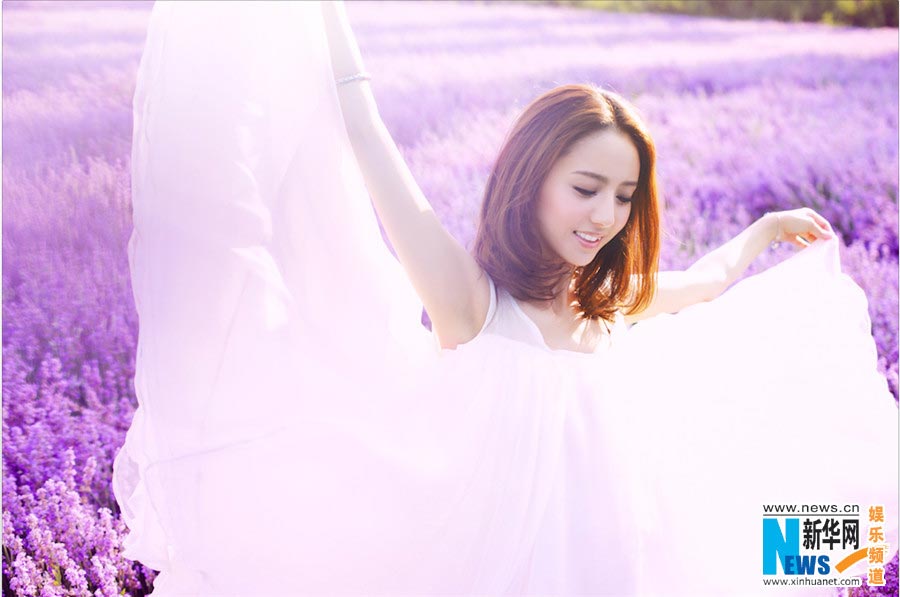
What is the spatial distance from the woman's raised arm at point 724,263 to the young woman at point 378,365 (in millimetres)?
170

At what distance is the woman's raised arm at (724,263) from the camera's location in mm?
1589

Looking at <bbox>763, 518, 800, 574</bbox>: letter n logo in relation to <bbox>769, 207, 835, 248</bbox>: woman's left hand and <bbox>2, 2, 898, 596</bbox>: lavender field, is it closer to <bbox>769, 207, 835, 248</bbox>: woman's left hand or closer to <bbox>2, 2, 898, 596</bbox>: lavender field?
<bbox>2, 2, 898, 596</bbox>: lavender field

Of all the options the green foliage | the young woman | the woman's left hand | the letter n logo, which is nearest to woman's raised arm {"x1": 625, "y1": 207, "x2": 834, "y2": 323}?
the woman's left hand

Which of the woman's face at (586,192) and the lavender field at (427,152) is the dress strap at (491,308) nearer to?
the woman's face at (586,192)

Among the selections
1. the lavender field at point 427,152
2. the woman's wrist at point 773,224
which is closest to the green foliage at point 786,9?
the lavender field at point 427,152

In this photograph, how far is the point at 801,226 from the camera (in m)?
1.67

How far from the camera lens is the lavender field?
1.74 metres

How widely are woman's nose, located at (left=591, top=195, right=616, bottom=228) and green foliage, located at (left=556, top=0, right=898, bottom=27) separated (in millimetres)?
2134

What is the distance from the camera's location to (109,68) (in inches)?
78.8

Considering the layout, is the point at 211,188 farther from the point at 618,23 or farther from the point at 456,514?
the point at 618,23

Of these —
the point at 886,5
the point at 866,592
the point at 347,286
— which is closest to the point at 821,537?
the point at 866,592

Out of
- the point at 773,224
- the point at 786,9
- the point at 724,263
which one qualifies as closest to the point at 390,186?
the point at 724,263

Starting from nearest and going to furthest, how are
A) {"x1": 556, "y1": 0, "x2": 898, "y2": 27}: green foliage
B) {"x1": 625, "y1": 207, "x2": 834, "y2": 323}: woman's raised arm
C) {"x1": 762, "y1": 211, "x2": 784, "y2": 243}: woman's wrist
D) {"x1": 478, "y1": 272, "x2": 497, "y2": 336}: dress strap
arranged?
{"x1": 478, "y1": 272, "x2": 497, "y2": 336}: dress strap, {"x1": 625, "y1": 207, "x2": 834, "y2": 323}: woman's raised arm, {"x1": 762, "y1": 211, "x2": 784, "y2": 243}: woman's wrist, {"x1": 556, "y1": 0, "x2": 898, "y2": 27}: green foliage

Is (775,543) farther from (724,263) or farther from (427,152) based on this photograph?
(427,152)
